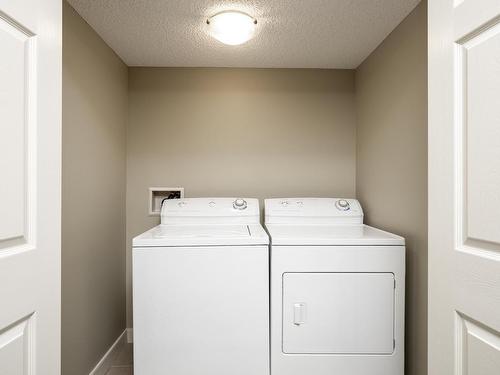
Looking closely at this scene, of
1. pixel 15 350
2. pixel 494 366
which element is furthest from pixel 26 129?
pixel 494 366

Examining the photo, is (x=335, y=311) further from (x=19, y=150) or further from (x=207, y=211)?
(x=19, y=150)

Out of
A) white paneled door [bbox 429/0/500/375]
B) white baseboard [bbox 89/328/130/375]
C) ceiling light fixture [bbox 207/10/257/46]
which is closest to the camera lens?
white paneled door [bbox 429/0/500/375]

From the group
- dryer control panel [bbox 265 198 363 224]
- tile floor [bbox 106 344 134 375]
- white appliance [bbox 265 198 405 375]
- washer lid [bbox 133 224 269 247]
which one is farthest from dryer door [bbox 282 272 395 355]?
tile floor [bbox 106 344 134 375]

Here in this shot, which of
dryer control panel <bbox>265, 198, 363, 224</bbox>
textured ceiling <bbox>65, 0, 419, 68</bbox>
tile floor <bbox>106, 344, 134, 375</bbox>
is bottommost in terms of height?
tile floor <bbox>106, 344, 134, 375</bbox>

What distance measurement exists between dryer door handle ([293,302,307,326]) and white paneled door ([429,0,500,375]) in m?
0.72

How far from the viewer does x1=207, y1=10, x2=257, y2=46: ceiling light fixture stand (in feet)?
5.77

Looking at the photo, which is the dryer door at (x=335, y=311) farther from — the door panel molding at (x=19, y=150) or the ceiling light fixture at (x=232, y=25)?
the ceiling light fixture at (x=232, y=25)

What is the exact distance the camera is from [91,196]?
6.51ft

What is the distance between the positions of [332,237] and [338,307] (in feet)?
1.17

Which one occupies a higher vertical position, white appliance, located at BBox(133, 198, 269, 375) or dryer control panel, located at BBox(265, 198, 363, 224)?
dryer control panel, located at BBox(265, 198, 363, 224)

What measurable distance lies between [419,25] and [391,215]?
1.07 meters

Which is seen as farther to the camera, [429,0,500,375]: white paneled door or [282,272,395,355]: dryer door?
[282,272,395,355]: dryer door

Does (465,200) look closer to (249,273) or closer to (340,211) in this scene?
(249,273)

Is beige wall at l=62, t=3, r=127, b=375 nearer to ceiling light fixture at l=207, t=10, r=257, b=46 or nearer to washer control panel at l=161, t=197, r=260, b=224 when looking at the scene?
washer control panel at l=161, t=197, r=260, b=224
